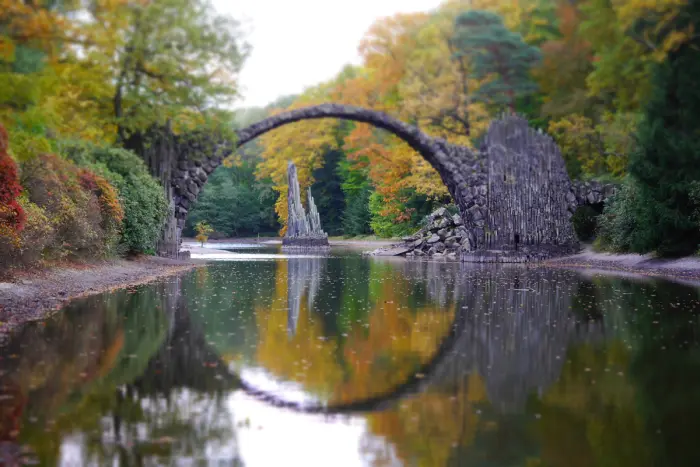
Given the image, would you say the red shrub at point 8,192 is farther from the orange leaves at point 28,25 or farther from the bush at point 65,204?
the bush at point 65,204

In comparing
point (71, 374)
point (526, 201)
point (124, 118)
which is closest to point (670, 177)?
point (526, 201)

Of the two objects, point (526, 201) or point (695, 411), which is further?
point (526, 201)

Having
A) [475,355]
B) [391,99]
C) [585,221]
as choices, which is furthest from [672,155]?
[391,99]

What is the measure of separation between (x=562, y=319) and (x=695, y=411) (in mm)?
5516

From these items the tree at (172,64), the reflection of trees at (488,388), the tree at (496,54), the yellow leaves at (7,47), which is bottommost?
the reflection of trees at (488,388)

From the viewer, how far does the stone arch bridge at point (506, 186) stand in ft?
97.0

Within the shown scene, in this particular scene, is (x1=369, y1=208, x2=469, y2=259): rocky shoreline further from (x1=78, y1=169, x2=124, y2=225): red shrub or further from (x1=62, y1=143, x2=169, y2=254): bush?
(x1=78, y1=169, x2=124, y2=225): red shrub

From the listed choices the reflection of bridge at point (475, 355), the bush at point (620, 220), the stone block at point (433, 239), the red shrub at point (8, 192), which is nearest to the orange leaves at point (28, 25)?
the red shrub at point (8, 192)

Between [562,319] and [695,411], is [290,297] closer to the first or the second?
[562,319]

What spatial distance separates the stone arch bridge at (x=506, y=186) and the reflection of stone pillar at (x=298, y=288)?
7.36 m

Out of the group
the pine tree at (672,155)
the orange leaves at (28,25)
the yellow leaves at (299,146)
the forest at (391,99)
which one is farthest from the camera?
the yellow leaves at (299,146)

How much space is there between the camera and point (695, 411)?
5.73 m

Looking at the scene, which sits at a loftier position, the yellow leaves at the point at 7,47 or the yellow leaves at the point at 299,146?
the yellow leaves at the point at 299,146

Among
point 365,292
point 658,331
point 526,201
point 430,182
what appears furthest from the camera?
point 430,182
